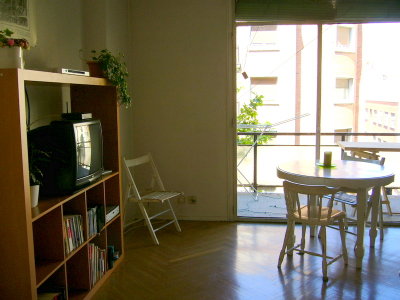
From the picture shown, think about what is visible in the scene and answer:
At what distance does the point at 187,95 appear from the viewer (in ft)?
15.0

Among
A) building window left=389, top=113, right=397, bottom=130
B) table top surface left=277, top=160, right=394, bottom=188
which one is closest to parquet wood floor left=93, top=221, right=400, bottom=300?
table top surface left=277, top=160, right=394, bottom=188

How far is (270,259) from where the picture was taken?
3533 millimetres

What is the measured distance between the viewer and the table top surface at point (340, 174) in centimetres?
319

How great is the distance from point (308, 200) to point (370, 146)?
1722 millimetres

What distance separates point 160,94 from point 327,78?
1912mm

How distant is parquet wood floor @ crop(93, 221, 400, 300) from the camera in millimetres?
2928

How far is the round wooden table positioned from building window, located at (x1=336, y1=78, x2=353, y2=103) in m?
1.15

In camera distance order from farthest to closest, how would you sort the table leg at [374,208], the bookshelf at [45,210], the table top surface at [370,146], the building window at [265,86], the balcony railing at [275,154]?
the balcony railing at [275,154] < the building window at [265,86] < the table top surface at [370,146] < the table leg at [374,208] < the bookshelf at [45,210]

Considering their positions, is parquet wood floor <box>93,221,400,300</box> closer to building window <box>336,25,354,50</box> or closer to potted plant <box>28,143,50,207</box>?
potted plant <box>28,143,50,207</box>

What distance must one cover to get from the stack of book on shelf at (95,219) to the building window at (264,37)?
263cm

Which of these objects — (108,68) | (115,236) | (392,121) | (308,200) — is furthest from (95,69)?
(392,121)

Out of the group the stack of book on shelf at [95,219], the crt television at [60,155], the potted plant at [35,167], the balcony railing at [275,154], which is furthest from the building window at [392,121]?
the potted plant at [35,167]

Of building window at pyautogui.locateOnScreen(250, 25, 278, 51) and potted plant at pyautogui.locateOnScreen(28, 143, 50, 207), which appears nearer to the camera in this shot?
potted plant at pyautogui.locateOnScreen(28, 143, 50, 207)

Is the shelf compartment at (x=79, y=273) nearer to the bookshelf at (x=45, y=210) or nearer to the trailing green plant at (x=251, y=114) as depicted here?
the bookshelf at (x=45, y=210)
